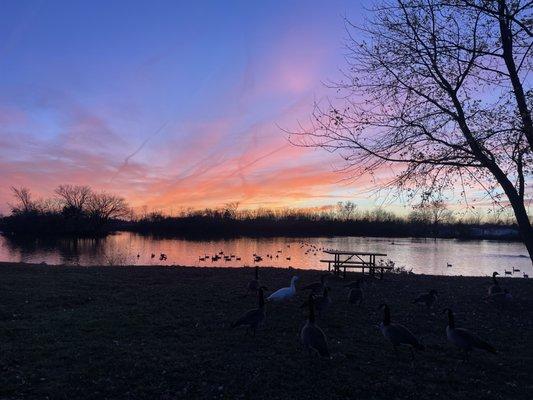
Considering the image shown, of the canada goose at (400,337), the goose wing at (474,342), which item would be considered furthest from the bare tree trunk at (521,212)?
the canada goose at (400,337)

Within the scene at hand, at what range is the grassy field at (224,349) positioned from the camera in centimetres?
669

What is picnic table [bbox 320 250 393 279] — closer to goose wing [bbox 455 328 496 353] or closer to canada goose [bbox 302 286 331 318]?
canada goose [bbox 302 286 331 318]

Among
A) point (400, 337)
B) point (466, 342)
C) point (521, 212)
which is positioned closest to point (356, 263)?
point (521, 212)

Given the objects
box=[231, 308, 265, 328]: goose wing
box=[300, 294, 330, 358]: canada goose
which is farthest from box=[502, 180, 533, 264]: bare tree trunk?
box=[231, 308, 265, 328]: goose wing

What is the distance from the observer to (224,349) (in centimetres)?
847

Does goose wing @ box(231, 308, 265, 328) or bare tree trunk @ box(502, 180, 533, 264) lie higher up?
bare tree trunk @ box(502, 180, 533, 264)

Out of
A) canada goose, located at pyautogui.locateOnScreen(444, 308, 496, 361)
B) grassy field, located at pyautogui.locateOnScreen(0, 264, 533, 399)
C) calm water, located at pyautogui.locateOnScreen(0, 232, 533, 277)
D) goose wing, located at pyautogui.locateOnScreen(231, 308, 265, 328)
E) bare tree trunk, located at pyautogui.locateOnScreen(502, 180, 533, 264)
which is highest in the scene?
bare tree trunk, located at pyautogui.locateOnScreen(502, 180, 533, 264)

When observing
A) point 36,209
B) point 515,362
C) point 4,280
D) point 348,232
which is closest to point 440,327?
A: point 515,362

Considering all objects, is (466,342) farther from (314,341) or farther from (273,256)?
(273,256)

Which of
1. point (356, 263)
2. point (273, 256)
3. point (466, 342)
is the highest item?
point (356, 263)

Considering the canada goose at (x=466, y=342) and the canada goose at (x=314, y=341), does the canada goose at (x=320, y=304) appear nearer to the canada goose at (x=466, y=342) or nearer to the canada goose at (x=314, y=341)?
the canada goose at (x=314, y=341)

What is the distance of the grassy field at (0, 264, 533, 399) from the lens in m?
6.69

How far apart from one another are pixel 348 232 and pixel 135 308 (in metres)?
112

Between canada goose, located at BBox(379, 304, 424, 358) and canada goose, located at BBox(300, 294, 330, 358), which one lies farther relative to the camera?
canada goose, located at BBox(379, 304, 424, 358)
